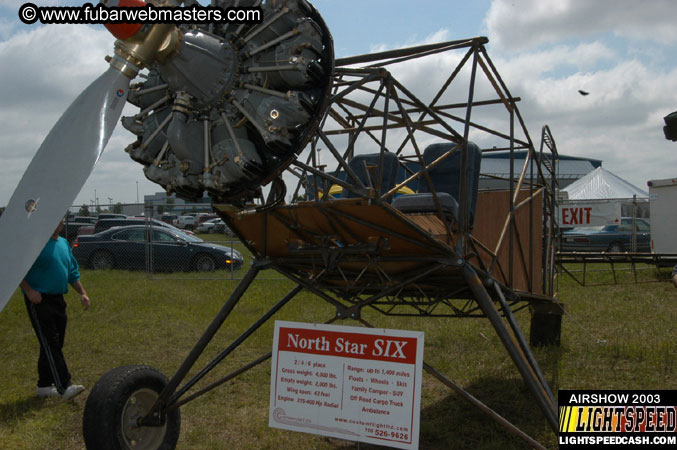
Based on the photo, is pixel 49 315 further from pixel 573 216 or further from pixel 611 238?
pixel 611 238

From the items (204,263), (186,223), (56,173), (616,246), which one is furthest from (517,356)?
(186,223)

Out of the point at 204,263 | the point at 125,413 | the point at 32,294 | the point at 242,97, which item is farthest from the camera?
the point at 204,263

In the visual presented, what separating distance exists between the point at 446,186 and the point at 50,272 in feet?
15.2

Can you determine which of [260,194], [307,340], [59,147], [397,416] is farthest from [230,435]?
[59,147]

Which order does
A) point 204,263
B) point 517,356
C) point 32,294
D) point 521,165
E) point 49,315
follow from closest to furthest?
point 517,356, point 32,294, point 49,315, point 204,263, point 521,165

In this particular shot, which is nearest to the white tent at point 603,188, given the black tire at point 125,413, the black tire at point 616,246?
the black tire at point 616,246

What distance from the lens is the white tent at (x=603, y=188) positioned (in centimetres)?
2541

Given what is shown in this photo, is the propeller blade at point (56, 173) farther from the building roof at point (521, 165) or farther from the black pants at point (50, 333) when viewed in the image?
the building roof at point (521, 165)

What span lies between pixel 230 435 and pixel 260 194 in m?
2.71

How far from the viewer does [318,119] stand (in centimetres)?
375

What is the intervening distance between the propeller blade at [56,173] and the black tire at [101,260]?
15427 millimetres

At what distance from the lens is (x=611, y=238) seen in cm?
2200

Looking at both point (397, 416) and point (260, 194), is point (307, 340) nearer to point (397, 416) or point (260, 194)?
point (397, 416)

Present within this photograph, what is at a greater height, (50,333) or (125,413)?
(50,333)
